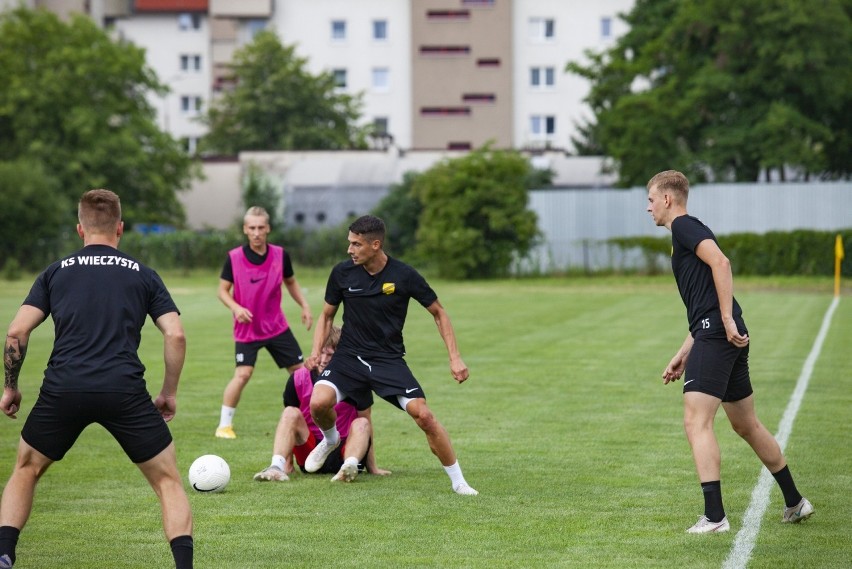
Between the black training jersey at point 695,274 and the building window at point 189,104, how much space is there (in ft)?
278

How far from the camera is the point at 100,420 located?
6250 mm

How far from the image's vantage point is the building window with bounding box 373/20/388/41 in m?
85.1

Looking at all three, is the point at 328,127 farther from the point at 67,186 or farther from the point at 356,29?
the point at 67,186

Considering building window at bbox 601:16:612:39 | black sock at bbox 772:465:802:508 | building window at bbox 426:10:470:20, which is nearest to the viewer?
black sock at bbox 772:465:802:508

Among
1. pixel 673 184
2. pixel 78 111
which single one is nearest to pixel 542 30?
pixel 78 111

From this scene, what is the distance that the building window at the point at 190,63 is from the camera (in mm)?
90438

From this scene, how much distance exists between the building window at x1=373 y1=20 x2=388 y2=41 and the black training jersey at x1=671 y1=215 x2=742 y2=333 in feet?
259

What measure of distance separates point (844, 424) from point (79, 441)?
275 inches

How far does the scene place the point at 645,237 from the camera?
1740 inches

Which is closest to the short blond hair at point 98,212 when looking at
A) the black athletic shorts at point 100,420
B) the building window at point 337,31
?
the black athletic shorts at point 100,420

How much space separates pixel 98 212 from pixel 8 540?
1.65 m

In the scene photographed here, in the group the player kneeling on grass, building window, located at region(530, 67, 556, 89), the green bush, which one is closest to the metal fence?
the green bush

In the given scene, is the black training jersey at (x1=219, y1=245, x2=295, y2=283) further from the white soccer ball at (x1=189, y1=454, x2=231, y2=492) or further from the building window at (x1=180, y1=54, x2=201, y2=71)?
the building window at (x1=180, y1=54, x2=201, y2=71)

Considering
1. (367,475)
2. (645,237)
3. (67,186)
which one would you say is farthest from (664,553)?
(67,186)
